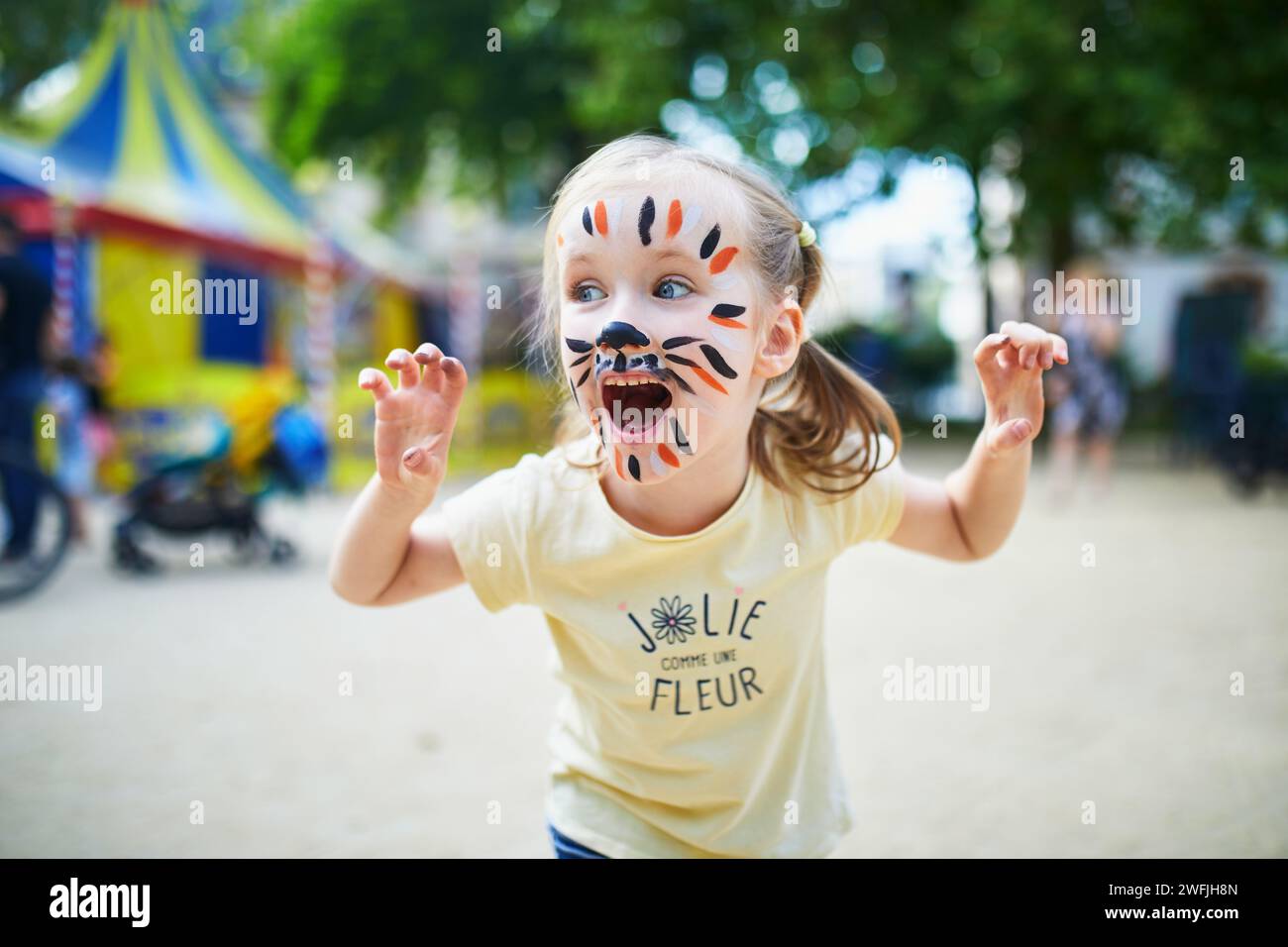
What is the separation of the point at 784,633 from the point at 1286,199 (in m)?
12.4

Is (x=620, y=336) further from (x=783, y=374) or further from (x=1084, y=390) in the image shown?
(x=1084, y=390)

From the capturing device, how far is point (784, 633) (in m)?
1.84

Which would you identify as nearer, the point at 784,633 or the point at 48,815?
the point at 784,633

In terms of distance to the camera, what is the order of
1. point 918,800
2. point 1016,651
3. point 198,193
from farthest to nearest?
point 198,193 < point 1016,651 < point 918,800

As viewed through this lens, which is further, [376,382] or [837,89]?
[837,89]

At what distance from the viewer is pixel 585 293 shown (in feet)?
5.59

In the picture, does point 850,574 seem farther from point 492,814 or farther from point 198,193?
point 198,193

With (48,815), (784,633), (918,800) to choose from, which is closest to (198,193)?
(48,815)

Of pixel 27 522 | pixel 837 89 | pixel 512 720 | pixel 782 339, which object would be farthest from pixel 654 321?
pixel 837 89

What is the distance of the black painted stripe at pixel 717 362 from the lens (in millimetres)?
1673

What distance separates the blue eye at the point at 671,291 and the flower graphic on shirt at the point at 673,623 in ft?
1.61

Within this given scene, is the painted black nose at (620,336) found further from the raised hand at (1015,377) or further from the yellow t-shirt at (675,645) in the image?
the raised hand at (1015,377)

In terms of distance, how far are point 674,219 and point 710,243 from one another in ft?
0.23

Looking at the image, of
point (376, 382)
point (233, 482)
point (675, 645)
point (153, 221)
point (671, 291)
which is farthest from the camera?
point (153, 221)
